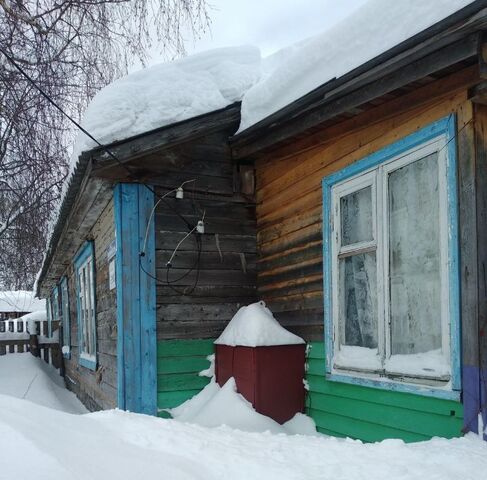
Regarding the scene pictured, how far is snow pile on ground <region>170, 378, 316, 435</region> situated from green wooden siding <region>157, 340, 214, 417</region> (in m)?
0.11

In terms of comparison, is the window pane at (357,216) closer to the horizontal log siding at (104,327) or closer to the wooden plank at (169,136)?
the wooden plank at (169,136)

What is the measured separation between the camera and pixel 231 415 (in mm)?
4234

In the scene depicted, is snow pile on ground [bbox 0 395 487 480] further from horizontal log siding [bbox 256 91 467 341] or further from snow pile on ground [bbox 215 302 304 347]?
horizontal log siding [bbox 256 91 467 341]

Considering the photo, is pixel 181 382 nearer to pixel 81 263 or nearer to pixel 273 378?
pixel 273 378

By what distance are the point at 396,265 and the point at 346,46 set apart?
4.97 feet

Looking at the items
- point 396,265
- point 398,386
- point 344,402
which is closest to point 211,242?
point 344,402

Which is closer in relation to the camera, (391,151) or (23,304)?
(391,151)

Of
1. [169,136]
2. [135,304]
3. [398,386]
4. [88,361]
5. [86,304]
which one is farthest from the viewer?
[86,304]

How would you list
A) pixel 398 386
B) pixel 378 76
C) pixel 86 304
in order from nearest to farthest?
pixel 378 76
pixel 398 386
pixel 86 304

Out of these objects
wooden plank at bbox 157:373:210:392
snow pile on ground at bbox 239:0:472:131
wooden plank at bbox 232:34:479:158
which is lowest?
wooden plank at bbox 157:373:210:392

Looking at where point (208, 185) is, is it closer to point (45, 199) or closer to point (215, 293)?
point (215, 293)

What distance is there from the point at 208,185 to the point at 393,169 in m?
2.08

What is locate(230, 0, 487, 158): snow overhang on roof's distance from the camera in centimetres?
254

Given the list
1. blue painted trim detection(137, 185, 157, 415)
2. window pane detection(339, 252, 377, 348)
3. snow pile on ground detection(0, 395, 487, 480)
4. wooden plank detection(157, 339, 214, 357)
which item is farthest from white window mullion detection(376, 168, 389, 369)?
blue painted trim detection(137, 185, 157, 415)
